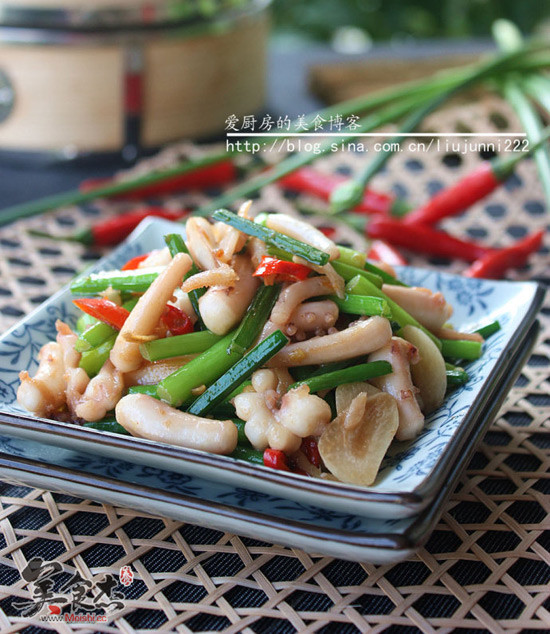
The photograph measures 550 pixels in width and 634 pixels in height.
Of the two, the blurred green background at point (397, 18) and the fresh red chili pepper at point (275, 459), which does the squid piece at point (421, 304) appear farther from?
the blurred green background at point (397, 18)

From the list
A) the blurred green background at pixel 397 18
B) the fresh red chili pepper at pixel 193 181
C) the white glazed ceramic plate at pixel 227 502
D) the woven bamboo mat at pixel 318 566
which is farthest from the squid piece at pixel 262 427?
the blurred green background at pixel 397 18

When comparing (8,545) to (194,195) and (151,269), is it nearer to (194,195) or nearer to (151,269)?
(151,269)

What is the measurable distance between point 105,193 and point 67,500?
133cm

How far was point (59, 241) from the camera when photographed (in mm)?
2961

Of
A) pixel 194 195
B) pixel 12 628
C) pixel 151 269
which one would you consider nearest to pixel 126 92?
pixel 194 195

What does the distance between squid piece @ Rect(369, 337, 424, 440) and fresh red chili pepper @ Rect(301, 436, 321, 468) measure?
0.18 metres

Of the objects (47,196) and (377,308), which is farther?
(47,196)

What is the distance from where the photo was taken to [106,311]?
179 cm

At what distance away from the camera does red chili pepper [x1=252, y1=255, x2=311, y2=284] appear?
1687 mm

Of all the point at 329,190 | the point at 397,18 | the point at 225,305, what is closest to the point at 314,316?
the point at 225,305

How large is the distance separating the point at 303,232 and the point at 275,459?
531 mm

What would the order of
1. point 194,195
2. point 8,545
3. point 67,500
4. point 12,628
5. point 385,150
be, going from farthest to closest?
1. point 194,195
2. point 385,150
3. point 67,500
4. point 8,545
5. point 12,628

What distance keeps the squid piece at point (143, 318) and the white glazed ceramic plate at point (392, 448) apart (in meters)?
0.23

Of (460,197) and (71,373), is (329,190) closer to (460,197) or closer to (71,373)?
(460,197)
